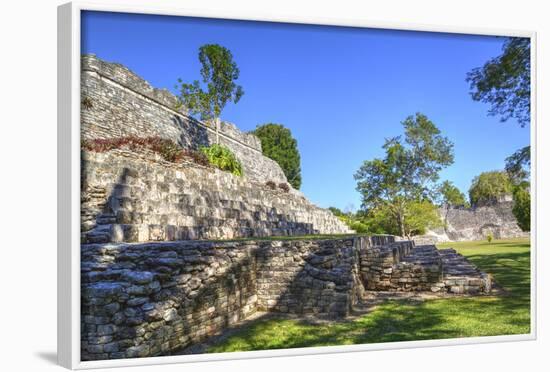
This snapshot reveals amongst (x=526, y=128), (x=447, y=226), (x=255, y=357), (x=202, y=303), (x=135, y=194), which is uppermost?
(x=526, y=128)

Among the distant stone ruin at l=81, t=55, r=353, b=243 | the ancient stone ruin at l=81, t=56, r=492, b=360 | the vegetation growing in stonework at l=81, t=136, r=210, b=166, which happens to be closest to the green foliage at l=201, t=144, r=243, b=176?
the vegetation growing in stonework at l=81, t=136, r=210, b=166

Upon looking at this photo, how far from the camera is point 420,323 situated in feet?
20.9

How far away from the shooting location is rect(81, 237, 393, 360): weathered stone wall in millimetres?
4586

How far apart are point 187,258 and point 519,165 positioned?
5.04 m

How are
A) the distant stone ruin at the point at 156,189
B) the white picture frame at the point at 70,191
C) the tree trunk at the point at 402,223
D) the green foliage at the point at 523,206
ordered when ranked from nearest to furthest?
the white picture frame at the point at 70,191
the distant stone ruin at the point at 156,189
the green foliage at the point at 523,206
the tree trunk at the point at 402,223

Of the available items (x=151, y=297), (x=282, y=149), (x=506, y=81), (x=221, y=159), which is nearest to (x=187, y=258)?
(x=151, y=297)

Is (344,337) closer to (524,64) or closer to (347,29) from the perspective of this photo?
(347,29)

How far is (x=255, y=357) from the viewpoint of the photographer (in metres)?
5.43

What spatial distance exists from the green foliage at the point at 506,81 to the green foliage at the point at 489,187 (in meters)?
0.86

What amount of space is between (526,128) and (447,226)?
318 centimetres

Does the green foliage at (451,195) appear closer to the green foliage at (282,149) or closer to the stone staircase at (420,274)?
the stone staircase at (420,274)

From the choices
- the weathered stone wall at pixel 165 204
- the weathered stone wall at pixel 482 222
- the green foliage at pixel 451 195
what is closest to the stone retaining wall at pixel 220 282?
the weathered stone wall at pixel 165 204

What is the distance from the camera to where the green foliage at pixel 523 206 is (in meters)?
7.01

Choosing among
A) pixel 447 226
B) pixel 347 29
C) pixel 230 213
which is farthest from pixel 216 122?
pixel 347 29
